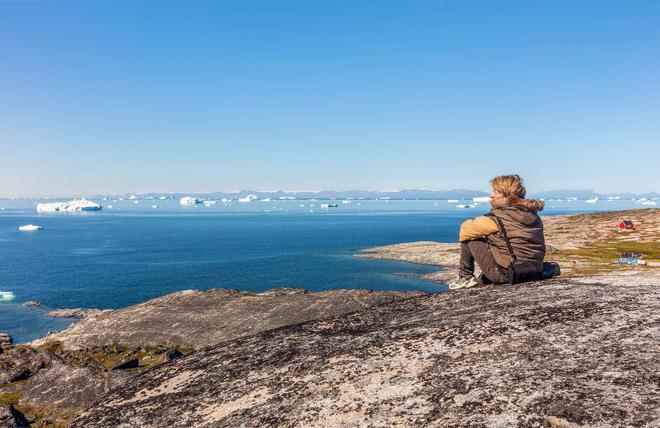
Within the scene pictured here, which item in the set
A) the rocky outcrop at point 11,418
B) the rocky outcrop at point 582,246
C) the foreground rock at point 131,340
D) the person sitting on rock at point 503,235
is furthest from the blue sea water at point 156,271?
the person sitting on rock at point 503,235

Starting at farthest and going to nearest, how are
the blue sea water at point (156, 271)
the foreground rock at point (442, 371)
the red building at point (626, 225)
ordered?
the red building at point (626, 225)
the blue sea water at point (156, 271)
the foreground rock at point (442, 371)

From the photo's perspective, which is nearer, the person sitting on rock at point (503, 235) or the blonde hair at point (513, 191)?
the person sitting on rock at point (503, 235)

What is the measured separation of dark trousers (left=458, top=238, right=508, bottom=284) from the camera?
10617mm

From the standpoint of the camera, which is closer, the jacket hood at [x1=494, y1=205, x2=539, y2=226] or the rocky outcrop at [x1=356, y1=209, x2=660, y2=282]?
the jacket hood at [x1=494, y1=205, x2=539, y2=226]

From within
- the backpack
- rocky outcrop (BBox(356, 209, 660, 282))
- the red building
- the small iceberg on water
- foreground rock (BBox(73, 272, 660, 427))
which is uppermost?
the backpack

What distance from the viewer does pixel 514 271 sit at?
A: 33.7 ft

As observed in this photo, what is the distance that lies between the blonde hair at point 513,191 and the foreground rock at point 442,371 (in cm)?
216

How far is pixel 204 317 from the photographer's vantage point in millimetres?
34375

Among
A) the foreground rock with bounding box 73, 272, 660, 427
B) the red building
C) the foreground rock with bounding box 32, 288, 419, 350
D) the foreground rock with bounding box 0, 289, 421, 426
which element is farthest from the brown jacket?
the red building

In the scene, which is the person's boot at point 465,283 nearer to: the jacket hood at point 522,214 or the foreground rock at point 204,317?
the jacket hood at point 522,214

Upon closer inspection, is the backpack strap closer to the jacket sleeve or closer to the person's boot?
the jacket sleeve

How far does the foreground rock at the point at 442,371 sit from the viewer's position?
17.4 ft

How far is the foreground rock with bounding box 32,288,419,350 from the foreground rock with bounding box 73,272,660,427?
19938 mm

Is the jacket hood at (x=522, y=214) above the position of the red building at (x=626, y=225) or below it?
above
